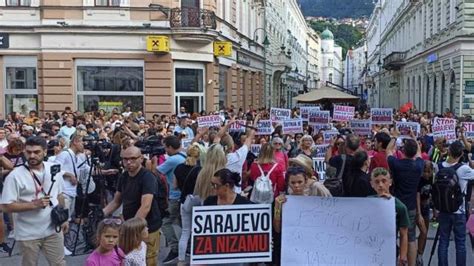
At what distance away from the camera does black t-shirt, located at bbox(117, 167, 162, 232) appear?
6.11 metres

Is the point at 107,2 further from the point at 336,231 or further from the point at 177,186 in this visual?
the point at 336,231

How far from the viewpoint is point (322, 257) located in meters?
5.84

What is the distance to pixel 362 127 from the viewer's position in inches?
587

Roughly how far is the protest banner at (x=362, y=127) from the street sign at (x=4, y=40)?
15.6 meters

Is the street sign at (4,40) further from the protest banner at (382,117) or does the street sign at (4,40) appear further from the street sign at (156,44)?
the protest banner at (382,117)

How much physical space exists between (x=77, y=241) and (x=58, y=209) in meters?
3.32

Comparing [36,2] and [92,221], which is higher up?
[36,2]

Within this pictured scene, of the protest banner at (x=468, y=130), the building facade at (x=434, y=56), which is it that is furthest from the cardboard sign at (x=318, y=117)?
the building facade at (x=434, y=56)

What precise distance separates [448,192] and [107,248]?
4298 millimetres

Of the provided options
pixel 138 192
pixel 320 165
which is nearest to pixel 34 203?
pixel 138 192

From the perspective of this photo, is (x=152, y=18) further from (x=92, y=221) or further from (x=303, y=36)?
(x=303, y=36)

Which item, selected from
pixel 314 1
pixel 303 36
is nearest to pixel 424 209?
pixel 303 36

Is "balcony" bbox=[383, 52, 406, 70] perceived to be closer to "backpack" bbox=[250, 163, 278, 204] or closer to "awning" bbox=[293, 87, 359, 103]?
"awning" bbox=[293, 87, 359, 103]

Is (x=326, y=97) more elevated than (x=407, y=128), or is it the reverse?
(x=326, y=97)
